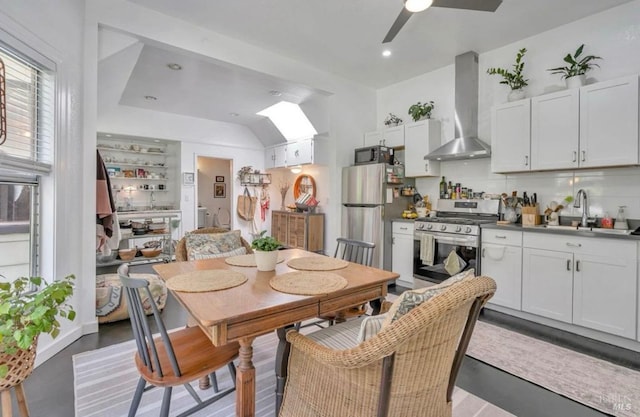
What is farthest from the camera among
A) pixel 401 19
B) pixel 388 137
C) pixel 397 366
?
pixel 388 137

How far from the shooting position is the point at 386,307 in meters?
1.85

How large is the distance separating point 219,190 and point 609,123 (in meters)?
7.75

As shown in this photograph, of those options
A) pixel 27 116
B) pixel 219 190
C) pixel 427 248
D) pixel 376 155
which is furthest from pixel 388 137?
pixel 219 190

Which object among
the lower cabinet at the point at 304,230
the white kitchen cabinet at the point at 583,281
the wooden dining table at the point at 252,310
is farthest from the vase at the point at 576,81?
the lower cabinet at the point at 304,230

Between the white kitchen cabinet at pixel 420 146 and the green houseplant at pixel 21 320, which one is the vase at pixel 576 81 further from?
the green houseplant at pixel 21 320

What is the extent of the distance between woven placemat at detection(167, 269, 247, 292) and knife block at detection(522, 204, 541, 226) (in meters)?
2.92

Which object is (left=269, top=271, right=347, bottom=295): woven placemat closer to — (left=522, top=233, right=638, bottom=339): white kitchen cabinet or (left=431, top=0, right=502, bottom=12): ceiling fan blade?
(left=431, top=0, right=502, bottom=12): ceiling fan blade

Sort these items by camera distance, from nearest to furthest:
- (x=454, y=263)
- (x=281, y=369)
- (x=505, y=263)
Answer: (x=281, y=369), (x=505, y=263), (x=454, y=263)

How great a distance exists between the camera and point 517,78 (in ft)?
10.9

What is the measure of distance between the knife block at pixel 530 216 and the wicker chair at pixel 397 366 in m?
2.43

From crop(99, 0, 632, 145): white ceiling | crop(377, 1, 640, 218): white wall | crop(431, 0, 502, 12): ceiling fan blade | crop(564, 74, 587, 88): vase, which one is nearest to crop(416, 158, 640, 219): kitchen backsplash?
crop(377, 1, 640, 218): white wall

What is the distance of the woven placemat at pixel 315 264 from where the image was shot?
6.37 ft

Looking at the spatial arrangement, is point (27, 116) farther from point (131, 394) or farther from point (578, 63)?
point (578, 63)

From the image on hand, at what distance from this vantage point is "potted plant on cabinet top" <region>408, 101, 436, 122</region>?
4.14 metres
